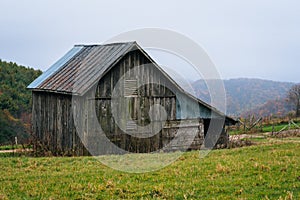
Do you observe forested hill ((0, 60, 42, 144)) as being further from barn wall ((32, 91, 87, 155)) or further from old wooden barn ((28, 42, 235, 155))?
old wooden barn ((28, 42, 235, 155))

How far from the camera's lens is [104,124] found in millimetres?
20734

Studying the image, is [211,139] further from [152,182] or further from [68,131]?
[152,182]

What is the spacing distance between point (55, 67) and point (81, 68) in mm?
3049

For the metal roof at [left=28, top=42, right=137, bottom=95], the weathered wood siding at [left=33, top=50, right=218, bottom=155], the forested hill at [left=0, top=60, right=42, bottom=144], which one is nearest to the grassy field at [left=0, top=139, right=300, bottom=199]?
the weathered wood siding at [left=33, top=50, right=218, bottom=155]

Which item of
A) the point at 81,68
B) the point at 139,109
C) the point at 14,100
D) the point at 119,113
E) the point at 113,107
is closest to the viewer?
the point at 113,107

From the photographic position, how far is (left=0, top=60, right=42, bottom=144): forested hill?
4794cm

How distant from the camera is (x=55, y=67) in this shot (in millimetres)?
24562

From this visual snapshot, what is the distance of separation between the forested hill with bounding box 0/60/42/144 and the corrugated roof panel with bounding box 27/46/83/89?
65.4 feet

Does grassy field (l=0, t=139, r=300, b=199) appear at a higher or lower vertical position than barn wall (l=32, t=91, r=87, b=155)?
lower

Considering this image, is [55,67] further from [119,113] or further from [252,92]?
[252,92]

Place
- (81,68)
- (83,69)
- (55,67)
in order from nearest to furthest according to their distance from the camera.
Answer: (83,69) < (81,68) < (55,67)

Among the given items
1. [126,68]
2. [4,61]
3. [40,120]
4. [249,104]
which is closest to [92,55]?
[126,68]

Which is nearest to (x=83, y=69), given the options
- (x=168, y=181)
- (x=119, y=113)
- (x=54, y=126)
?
(x=119, y=113)

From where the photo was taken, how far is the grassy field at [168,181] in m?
9.32
